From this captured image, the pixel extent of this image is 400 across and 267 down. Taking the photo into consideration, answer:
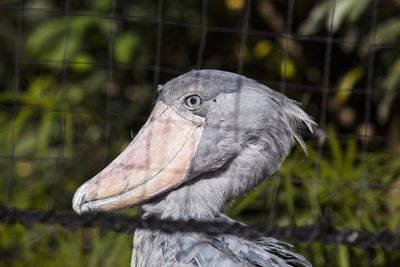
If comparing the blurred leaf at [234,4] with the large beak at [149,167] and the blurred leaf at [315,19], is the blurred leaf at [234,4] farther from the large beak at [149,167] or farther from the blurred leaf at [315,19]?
the large beak at [149,167]

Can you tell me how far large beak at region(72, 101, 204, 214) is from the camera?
8.73ft

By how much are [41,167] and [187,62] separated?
40.0 inches

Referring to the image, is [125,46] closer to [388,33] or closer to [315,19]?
[315,19]

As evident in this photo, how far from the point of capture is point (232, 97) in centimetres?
276

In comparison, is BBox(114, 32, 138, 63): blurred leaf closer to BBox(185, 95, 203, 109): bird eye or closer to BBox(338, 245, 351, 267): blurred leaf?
BBox(338, 245, 351, 267): blurred leaf

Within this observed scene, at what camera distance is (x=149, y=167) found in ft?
8.87

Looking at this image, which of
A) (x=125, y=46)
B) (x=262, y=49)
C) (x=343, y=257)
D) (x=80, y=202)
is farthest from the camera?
(x=262, y=49)

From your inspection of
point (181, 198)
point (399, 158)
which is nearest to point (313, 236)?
point (181, 198)

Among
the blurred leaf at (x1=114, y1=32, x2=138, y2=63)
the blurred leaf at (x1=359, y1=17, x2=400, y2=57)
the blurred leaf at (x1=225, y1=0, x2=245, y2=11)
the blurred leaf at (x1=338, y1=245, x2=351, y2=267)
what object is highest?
the blurred leaf at (x1=225, y1=0, x2=245, y2=11)

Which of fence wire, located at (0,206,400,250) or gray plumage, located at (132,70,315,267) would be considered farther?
gray plumage, located at (132,70,315,267)

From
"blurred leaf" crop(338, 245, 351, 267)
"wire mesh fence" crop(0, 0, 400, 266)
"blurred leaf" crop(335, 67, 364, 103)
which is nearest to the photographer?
"blurred leaf" crop(338, 245, 351, 267)

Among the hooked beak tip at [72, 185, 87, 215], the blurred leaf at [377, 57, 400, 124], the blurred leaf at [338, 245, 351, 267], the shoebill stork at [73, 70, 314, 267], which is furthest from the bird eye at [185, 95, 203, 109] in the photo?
the blurred leaf at [377, 57, 400, 124]

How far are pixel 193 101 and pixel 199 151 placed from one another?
0.15m

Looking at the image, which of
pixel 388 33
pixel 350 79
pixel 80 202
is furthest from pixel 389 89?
pixel 80 202
